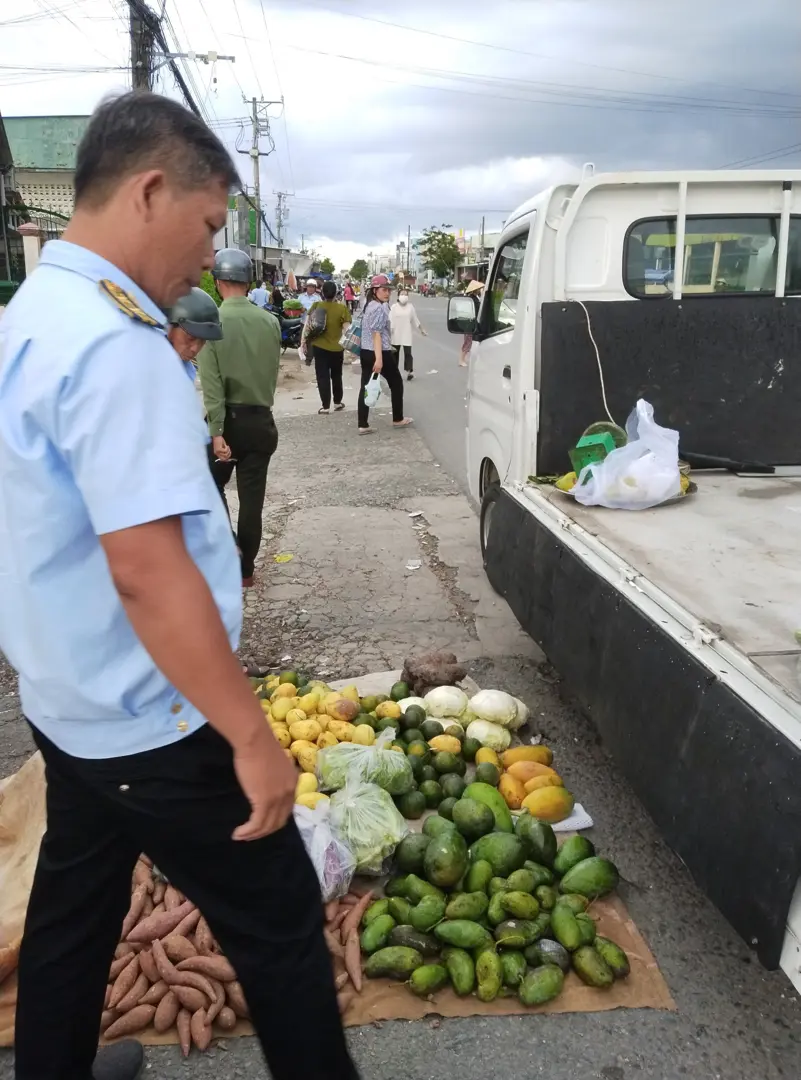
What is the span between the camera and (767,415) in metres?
4.48

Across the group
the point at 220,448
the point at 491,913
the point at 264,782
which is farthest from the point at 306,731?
the point at 220,448

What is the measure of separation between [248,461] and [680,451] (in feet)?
8.54

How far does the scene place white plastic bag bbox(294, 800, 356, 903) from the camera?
9.00 feet

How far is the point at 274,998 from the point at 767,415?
153 inches

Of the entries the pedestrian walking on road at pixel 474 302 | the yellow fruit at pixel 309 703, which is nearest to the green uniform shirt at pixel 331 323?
the pedestrian walking on road at pixel 474 302

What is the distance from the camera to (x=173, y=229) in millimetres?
1427

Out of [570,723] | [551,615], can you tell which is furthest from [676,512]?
[570,723]

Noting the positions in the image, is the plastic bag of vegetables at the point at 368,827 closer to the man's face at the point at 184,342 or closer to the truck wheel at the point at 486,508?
the man's face at the point at 184,342

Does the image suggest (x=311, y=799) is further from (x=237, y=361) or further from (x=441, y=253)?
(x=441, y=253)

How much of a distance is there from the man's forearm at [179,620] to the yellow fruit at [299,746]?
84.6 inches

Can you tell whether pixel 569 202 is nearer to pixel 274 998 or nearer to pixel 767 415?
pixel 767 415

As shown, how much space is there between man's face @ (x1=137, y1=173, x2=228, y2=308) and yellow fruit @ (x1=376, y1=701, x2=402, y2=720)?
2.54 meters

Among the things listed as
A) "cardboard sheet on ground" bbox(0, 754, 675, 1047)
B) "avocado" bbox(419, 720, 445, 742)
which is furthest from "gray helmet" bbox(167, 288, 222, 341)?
"cardboard sheet on ground" bbox(0, 754, 675, 1047)

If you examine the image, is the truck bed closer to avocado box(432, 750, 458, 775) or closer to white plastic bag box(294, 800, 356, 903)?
avocado box(432, 750, 458, 775)
